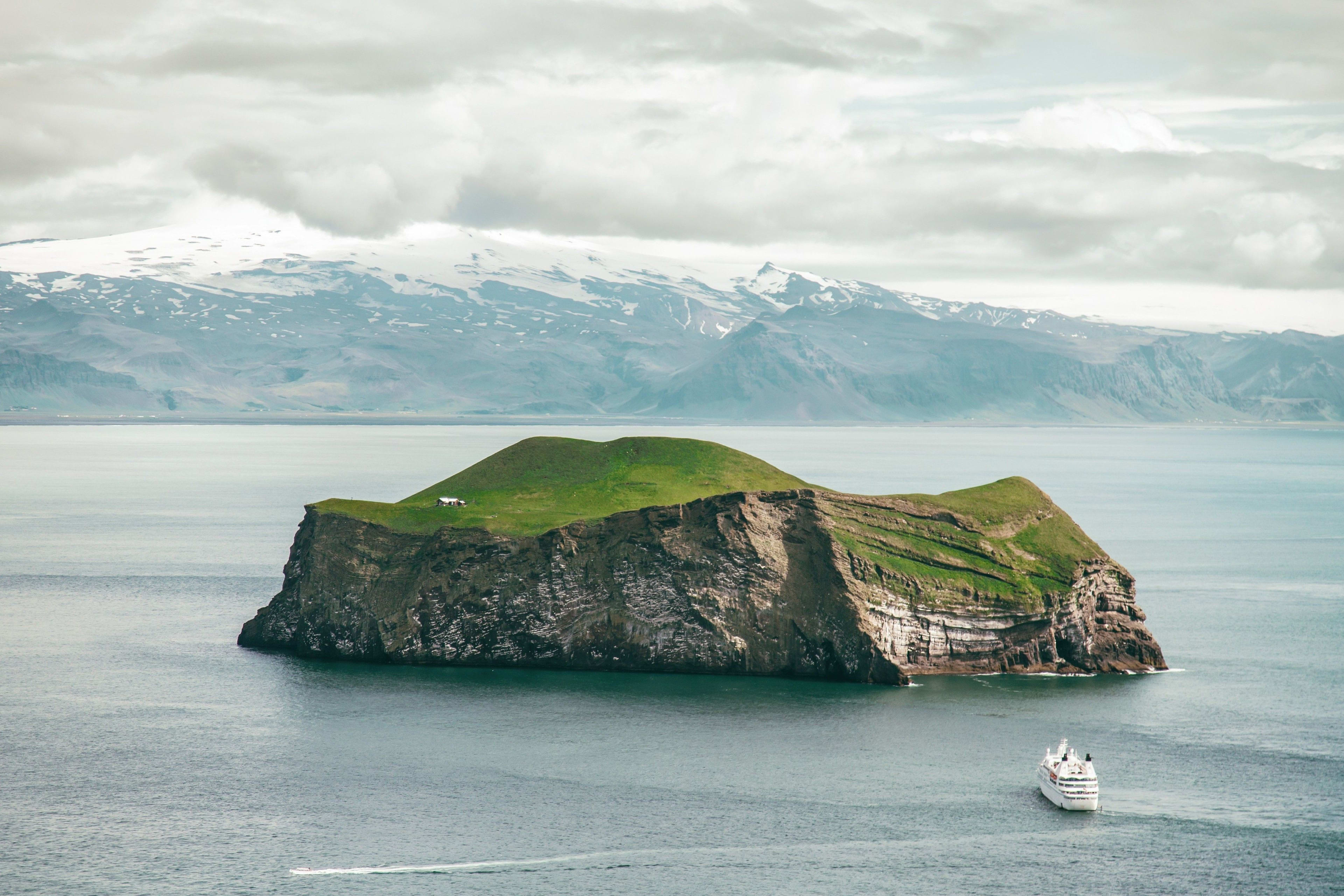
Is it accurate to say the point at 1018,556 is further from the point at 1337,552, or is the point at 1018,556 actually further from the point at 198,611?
the point at 1337,552

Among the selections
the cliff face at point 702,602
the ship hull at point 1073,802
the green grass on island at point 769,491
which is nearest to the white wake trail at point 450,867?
the ship hull at point 1073,802

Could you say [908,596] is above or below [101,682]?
above

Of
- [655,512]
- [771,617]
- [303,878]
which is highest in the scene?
[655,512]

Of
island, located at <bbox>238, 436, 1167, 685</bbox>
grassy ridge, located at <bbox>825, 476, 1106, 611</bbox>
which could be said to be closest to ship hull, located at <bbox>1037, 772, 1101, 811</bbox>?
island, located at <bbox>238, 436, 1167, 685</bbox>

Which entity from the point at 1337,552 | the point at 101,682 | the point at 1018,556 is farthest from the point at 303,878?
the point at 1337,552

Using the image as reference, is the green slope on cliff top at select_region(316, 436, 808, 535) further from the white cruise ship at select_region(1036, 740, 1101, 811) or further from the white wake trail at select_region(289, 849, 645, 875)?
the white cruise ship at select_region(1036, 740, 1101, 811)

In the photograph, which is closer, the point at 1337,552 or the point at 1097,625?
the point at 1097,625

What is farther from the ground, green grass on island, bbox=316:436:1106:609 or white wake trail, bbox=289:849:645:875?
green grass on island, bbox=316:436:1106:609
